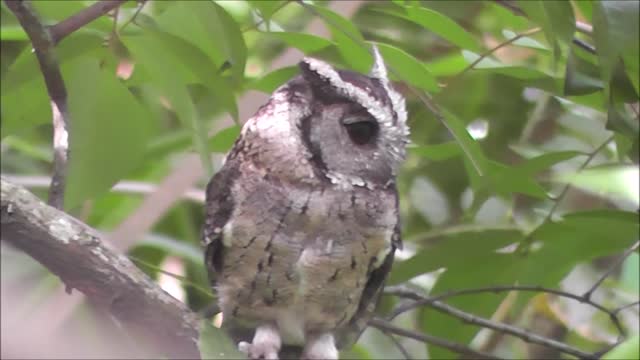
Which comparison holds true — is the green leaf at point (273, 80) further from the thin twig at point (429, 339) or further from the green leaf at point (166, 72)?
the thin twig at point (429, 339)

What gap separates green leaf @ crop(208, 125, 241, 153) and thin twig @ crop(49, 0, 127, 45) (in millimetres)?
224

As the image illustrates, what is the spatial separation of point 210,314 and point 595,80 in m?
0.46

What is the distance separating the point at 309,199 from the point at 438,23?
8.8 inches

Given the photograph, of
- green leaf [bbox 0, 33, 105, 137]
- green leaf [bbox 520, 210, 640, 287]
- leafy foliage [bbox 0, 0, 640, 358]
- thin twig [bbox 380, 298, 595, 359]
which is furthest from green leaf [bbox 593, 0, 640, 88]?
green leaf [bbox 0, 33, 105, 137]

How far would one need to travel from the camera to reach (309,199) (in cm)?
107

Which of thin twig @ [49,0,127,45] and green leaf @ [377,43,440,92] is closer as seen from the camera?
thin twig @ [49,0,127,45]

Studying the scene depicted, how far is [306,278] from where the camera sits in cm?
110

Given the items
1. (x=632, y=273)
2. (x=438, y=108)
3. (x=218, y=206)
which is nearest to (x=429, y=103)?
(x=438, y=108)

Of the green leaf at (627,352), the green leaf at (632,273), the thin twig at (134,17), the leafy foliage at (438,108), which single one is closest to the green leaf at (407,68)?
the leafy foliage at (438,108)

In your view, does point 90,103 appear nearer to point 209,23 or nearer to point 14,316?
point 209,23

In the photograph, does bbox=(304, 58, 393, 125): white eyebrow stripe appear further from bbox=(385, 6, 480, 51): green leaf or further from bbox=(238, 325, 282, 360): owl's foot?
bbox=(238, 325, 282, 360): owl's foot

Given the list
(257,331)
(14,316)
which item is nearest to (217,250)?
(257,331)

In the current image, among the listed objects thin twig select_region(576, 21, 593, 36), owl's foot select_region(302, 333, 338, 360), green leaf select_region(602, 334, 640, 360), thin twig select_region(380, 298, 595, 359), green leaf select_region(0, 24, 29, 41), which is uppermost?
thin twig select_region(576, 21, 593, 36)

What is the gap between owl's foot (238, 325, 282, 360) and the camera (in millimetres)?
1120
